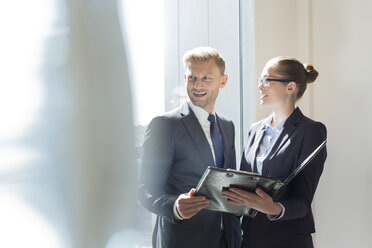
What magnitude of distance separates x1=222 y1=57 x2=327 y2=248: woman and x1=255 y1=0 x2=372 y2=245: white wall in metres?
0.50

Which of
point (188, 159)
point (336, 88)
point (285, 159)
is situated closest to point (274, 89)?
point (285, 159)

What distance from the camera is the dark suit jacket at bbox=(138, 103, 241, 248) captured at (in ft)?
6.00

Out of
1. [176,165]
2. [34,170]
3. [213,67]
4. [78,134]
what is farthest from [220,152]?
[34,170]

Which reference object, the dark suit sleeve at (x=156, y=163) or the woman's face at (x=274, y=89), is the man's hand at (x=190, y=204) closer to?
the dark suit sleeve at (x=156, y=163)

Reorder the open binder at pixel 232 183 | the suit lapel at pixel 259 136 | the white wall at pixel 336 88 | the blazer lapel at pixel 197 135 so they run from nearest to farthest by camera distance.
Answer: the open binder at pixel 232 183 < the blazer lapel at pixel 197 135 < the suit lapel at pixel 259 136 < the white wall at pixel 336 88

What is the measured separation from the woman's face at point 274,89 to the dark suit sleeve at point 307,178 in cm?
16

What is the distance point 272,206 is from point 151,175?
0.43 metres

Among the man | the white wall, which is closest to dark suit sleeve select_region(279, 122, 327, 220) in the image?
the man

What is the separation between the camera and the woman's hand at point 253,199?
1.75m

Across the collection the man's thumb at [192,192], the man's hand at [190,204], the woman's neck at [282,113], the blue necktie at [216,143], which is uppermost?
the woman's neck at [282,113]

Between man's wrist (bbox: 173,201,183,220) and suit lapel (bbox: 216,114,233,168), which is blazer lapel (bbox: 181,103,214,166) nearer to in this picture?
suit lapel (bbox: 216,114,233,168)

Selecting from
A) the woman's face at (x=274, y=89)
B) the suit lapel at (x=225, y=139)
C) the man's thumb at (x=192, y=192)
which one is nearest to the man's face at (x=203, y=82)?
the suit lapel at (x=225, y=139)

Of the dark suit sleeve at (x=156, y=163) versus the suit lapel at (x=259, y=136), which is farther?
the suit lapel at (x=259, y=136)

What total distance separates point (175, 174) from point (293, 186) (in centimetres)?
44
